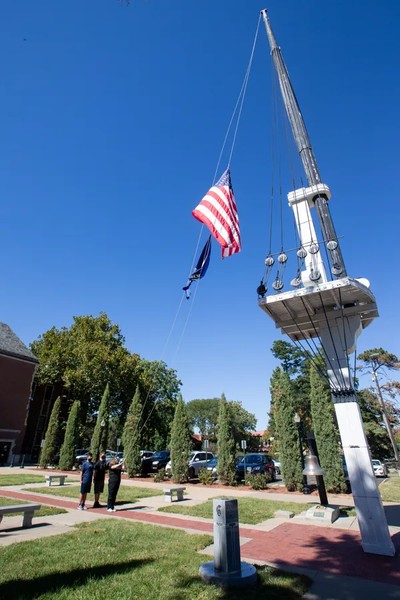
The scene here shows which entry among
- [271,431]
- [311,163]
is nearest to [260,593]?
[311,163]

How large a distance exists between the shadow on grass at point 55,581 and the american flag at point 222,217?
6.64 metres

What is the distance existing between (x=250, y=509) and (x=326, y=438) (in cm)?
761

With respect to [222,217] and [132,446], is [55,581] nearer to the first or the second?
[222,217]

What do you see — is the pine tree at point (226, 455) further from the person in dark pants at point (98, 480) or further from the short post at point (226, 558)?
the short post at point (226, 558)

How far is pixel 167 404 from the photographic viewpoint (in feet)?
147

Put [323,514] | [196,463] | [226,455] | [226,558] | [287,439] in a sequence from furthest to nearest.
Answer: [196,463] < [226,455] < [287,439] < [323,514] < [226,558]

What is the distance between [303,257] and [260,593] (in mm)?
6909

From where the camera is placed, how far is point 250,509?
11031 mm

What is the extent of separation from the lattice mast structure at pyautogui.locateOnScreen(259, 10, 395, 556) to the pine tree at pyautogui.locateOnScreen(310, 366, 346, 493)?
8.02 metres

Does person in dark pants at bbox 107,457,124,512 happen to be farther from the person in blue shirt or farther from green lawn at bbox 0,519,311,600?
green lawn at bbox 0,519,311,600

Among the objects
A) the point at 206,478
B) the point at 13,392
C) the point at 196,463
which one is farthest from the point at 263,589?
the point at 13,392

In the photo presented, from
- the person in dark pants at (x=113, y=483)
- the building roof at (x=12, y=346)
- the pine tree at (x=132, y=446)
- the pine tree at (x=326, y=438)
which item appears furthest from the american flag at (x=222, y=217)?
the building roof at (x=12, y=346)

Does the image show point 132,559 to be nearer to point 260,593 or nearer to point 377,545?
point 260,593

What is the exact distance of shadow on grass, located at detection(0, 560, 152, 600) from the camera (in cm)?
432
